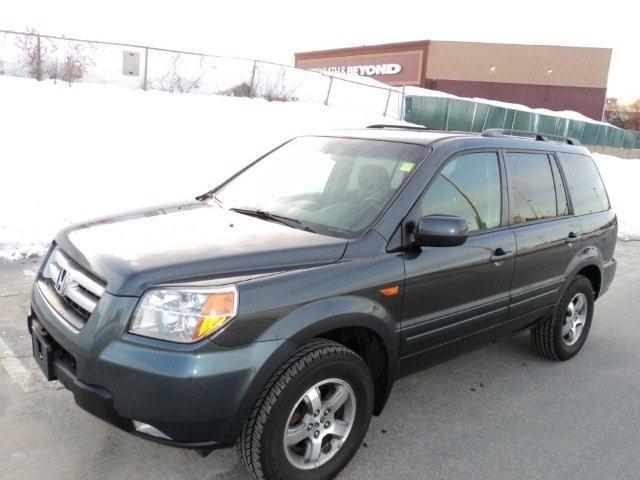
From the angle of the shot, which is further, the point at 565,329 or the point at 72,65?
the point at 72,65

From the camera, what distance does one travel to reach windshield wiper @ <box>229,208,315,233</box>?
3104 mm

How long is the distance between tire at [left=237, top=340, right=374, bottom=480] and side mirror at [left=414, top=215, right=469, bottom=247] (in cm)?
72

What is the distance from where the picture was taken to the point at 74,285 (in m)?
2.70

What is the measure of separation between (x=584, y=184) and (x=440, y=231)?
7.94ft

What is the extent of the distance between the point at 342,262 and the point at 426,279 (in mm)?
601

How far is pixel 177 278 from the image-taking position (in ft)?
7.88

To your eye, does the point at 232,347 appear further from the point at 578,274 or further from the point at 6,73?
the point at 6,73

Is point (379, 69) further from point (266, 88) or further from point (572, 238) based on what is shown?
point (572, 238)

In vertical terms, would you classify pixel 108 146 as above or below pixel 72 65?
below

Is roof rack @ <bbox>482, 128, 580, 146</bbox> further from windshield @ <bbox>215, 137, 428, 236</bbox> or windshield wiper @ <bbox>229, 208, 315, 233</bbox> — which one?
windshield wiper @ <bbox>229, 208, 315, 233</bbox>

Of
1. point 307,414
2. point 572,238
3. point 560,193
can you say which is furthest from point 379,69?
point 307,414

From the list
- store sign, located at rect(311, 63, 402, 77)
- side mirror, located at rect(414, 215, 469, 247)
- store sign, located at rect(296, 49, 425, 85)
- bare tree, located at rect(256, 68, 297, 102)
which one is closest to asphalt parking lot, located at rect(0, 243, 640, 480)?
side mirror, located at rect(414, 215, 469, 247)

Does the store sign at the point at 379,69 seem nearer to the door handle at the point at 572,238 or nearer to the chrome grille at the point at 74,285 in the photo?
the door handle at the point at 572,238

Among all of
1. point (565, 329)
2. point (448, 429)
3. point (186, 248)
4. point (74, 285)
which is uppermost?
point (186, 248)
